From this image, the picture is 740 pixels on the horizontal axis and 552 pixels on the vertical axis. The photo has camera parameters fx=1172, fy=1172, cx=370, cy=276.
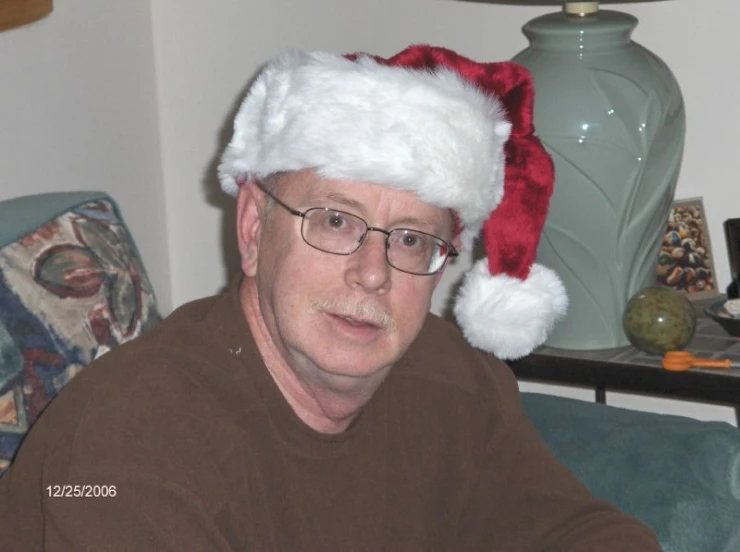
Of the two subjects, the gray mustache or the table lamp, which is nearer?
the gray mustache

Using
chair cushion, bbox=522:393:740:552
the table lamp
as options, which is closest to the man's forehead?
chair cushion, bbox=522:393:740:552

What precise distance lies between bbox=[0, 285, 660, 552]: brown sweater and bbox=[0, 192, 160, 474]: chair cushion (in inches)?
5.6

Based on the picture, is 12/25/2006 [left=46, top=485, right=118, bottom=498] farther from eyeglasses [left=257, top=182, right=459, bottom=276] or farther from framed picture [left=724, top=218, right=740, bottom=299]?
framed picture [left=724, top=218, right=740, bottom=299]

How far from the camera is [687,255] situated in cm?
215

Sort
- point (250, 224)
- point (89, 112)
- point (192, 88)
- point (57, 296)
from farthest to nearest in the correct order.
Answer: point (192, 88) → point (89, 112) → point (57, 296) → point (250, 224)

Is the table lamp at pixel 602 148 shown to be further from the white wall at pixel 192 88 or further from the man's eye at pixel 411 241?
the man's eye at pixel 411 241

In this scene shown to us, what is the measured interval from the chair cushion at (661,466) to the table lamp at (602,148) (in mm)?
319

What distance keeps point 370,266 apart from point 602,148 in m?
0.77

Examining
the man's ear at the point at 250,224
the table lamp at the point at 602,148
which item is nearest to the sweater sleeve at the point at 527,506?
the man's ear at the point at 250,224

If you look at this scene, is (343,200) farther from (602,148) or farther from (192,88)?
(192,88)

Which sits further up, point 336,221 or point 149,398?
point 336,221

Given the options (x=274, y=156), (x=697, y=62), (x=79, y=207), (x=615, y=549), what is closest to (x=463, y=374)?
(x=615, y=549)

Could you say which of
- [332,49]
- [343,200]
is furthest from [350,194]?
[332,49]

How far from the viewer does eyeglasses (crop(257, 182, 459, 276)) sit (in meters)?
1.22
